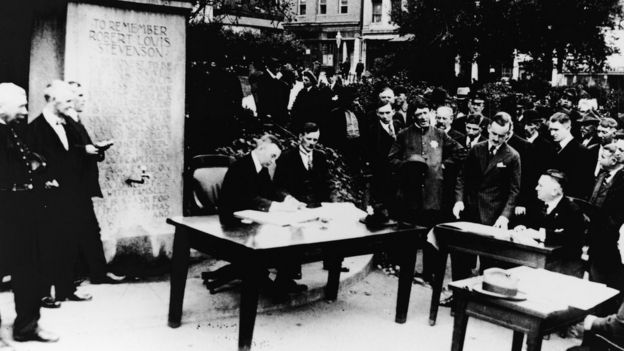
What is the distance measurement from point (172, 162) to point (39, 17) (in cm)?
211

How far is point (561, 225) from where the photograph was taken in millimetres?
5973

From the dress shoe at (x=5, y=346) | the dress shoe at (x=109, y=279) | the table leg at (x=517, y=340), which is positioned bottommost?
the dress shoe at (x=109, y=279)

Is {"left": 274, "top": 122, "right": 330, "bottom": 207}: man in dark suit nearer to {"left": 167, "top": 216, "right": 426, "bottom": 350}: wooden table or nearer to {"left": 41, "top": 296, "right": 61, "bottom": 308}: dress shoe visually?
{"left": 167, "top": 216, "right": 426, "bottom": 350}: wooden table

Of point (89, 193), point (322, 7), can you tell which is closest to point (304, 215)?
point (89, 193)

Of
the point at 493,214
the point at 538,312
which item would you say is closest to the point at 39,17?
the point at 493,214

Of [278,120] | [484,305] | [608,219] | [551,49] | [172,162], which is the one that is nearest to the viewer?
[484,305]

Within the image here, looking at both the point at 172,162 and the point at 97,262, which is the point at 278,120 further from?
the point at 97,262

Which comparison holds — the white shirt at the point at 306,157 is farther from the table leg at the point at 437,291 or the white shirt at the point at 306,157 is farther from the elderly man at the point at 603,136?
the elderly man at the point at 603,136

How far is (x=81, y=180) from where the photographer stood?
6.83 meters

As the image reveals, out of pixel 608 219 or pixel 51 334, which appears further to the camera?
pixel 608 219

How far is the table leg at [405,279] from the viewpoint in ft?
21.7

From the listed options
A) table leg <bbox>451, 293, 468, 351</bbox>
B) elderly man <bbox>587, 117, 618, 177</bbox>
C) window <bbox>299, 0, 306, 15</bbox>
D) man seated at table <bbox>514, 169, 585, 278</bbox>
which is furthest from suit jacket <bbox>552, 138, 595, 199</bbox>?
window <bbox>299, 0, 306, 15</bbox>

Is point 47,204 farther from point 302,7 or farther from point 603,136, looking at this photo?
point 302,7

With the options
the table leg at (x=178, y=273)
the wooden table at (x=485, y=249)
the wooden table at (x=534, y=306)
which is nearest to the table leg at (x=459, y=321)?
the wooden table at (x=534, y=306)
